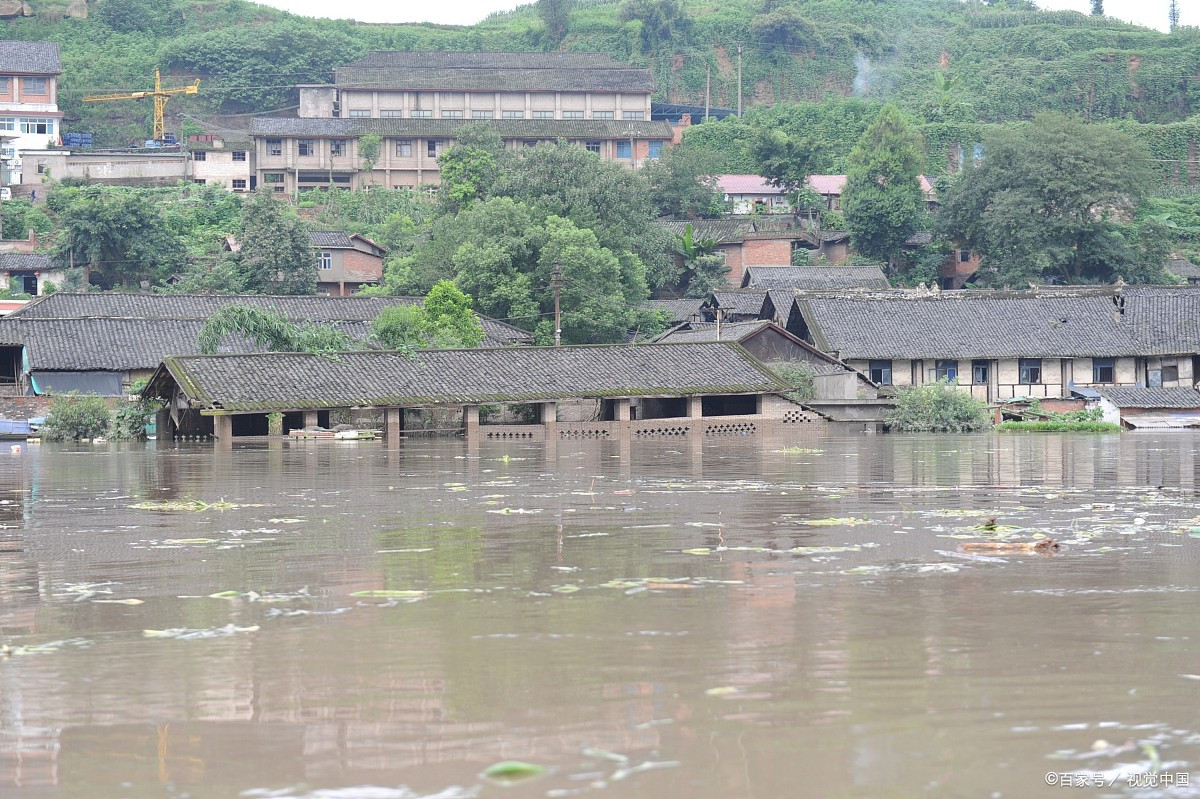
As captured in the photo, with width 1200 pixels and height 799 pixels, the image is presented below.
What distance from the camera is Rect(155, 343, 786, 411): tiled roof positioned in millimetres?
33969

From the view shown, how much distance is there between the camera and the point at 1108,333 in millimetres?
45906

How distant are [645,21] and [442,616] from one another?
8876 cm

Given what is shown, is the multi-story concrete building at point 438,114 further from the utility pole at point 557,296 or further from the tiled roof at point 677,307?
the utility pole at point 557,296

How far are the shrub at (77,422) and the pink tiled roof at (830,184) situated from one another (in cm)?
3877

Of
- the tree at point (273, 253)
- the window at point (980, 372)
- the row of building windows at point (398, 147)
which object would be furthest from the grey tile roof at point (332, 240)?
the window at point (980, 372)

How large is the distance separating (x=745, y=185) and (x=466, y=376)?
121 feet

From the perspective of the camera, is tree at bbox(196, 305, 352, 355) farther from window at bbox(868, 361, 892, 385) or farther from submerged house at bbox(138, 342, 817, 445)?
window at bbox(868, 361, 892, 385)

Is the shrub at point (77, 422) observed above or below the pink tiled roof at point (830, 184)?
below

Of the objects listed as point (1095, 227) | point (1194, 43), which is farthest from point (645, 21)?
point (1095, 227)

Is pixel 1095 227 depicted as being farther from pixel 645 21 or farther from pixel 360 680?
pixel 360 680

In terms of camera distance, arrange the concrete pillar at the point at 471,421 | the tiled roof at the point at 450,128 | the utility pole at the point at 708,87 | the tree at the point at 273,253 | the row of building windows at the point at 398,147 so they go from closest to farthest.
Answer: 1. the concrete pillar at the point at 471,421
2. the tree at the point at 273,253
3. the tiled roof at the point at 450,128
4. the row of building windows at the point at 398,147
5. the utility pole at the point at 708,87

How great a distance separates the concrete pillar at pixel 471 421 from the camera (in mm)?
35438

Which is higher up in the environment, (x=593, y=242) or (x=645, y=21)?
(x=645, y=21)

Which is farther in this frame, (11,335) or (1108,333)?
(1108,333)
